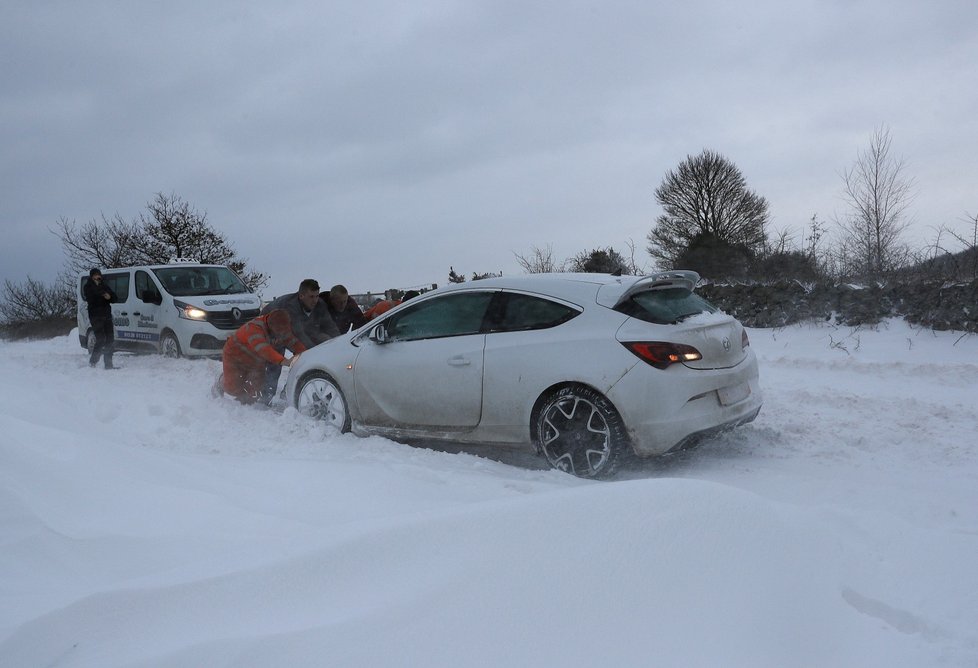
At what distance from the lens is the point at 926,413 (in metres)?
6.22

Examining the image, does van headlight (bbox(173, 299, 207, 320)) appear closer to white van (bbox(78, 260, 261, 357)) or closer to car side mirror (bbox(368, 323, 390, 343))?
white van (bbox(78, 260, 261, 357))

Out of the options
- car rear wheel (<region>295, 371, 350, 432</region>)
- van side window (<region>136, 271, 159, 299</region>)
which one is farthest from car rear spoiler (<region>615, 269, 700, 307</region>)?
van side window (<region>136, 271, 159, 299</region>)

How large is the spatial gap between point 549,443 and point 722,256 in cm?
3033

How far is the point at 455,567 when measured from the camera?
92.0 inches

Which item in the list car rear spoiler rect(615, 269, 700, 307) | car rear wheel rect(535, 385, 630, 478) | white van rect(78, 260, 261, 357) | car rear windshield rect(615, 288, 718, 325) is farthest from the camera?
white van rect(78, 260, 261, 357)

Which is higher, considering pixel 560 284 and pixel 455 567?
pixel 560 284

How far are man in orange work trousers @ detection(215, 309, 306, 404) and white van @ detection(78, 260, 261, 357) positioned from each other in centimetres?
459

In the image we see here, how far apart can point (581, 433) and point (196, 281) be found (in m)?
9.90

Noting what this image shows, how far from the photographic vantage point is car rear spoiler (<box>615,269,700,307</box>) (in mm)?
4961

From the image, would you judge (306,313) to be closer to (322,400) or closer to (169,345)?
(322,400)

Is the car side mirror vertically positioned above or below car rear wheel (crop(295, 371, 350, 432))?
above

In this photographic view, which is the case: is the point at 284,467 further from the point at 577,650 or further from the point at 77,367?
the point at 77,367

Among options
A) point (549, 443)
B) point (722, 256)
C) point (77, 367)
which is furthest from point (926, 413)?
point (722, 256)

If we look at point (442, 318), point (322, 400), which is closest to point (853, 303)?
point (442, 318)
